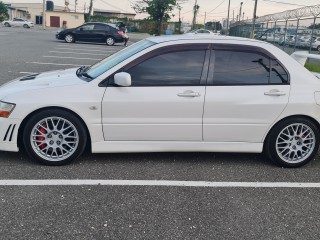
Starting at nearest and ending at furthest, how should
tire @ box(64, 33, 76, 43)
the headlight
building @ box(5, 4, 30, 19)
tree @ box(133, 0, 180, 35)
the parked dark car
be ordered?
the headlight → tire @ box(64, 33, 76, 43) → the parked dark car → tree @ box(133, 0, 180, 35) → building @ box(5, 4, 30, 19)

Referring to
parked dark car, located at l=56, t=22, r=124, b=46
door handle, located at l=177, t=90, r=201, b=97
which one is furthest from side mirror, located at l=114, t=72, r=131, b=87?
parked dark car, located at l=56, t=22, r=124, b=46

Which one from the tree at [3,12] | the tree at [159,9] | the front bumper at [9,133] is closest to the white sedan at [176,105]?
the front bumper at [9,133]

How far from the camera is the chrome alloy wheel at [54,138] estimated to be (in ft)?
13.4

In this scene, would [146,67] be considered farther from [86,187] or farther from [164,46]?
[86,187]

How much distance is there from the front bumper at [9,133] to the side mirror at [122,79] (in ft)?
3.85

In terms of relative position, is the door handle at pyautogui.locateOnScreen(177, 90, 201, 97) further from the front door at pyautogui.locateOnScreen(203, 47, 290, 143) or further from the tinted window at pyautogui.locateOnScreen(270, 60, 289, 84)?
the tinted window at pyautogui.locateOnScreen(270, 60, 289, 84)

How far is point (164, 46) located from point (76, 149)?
1.58 m

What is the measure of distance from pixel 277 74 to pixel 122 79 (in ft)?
6.14

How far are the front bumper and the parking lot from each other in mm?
231

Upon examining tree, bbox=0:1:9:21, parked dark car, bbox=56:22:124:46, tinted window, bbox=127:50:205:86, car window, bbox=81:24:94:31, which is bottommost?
tinted window, bbox=127:50:205:86

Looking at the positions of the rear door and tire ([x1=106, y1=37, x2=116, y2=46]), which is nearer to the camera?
the rear door

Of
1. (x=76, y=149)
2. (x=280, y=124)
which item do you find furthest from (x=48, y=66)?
(x=280, y=124)

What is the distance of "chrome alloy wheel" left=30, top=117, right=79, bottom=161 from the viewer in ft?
13.4

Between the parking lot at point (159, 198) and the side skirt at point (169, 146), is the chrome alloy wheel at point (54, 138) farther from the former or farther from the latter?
the side skirt at point (169, 146)
